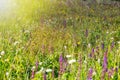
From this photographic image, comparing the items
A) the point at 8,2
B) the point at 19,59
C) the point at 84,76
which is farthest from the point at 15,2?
the point at 84,76

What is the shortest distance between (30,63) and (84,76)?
63.0 inches

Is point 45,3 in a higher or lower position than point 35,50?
lower

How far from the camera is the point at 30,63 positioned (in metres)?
5.89

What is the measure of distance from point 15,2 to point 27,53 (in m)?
12.1

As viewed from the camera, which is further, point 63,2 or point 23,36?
point 63,2

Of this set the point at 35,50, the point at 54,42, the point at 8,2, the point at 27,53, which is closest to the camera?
the point at 27,53

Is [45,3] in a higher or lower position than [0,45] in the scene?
lower

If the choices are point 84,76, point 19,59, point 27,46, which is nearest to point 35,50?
point 27,46

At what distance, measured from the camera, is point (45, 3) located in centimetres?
1855

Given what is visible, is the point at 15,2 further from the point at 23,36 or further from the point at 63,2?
the point at 23,36

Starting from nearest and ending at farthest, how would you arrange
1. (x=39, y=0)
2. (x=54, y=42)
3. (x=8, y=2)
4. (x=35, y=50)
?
(x=35, y=50)
(x=54, y=42)
(x=8, y=2)
(x=39, y=0)

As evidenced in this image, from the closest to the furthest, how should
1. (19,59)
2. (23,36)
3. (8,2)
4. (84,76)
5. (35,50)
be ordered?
(84,76) → (19,59) → (35,50) → (23,36) → (8,2)

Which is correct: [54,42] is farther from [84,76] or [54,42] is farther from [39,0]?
[39,0]

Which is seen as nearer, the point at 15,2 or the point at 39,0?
the point at 15,2
